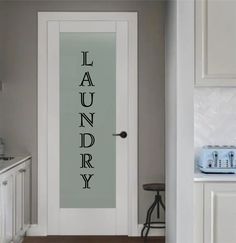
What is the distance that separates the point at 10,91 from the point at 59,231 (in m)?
1.58

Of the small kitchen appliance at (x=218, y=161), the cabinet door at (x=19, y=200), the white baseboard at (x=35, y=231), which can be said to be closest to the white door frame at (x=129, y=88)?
the white baseboard at (x=35, y=231)

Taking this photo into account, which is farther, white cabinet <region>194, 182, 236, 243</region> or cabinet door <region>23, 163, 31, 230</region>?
cabinet door <region>23, 163, 31, 230</region>

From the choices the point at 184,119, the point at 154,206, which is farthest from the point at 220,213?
the point at 154,206

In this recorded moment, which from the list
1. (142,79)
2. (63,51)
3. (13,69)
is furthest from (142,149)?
(13,69)

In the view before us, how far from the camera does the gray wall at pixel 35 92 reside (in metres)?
4.09

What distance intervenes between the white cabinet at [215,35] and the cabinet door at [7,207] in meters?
1.78

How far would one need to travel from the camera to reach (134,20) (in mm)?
4074

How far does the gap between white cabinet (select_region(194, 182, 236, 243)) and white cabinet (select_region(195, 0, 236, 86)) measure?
902 millimetres

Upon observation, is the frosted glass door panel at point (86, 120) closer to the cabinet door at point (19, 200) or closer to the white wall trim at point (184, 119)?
the cabinet door at point (19, 200)

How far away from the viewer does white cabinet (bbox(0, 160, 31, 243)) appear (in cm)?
305

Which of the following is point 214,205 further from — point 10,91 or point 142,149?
point 10,91

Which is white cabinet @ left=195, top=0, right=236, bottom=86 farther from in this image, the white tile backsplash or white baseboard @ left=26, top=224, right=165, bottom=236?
white baseboard @ left=26, top=224, right=165, bottom=236

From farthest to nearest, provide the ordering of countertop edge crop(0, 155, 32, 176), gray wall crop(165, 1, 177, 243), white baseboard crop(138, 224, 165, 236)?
white baseboard crop(138, 224, 165, 236) < countertop edge crop(0, 155, 32, 176) < gray wall crop(165, 1, 177, 243)

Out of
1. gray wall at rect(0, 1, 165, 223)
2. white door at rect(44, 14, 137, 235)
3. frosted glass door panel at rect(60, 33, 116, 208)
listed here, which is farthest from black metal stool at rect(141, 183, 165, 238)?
frosted glass door panel at rect(60, 33, 116, 208)
